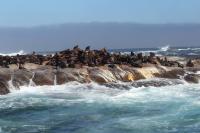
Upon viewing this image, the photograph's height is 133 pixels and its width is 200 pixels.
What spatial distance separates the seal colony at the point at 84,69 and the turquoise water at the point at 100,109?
0.51 m

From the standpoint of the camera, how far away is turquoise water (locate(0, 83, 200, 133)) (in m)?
12.7

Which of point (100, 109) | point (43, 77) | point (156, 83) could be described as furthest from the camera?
point (156, 83)

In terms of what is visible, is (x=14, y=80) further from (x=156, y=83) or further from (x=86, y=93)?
(x=156, y=83)

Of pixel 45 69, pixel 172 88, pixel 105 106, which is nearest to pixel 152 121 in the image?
pixel 105 106

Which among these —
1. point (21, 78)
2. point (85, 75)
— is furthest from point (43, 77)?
point (85, 75)

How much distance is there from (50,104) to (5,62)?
6.57 meters

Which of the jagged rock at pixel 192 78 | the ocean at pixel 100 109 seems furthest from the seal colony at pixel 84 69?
the ocean at pixel 100 109

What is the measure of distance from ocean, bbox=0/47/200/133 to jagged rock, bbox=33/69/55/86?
37cm

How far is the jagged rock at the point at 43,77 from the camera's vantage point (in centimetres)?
1994

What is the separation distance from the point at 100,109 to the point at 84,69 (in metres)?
5.81

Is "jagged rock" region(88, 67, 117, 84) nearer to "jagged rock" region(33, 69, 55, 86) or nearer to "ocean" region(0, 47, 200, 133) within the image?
"ocean" region(0, 47, 200, 133)

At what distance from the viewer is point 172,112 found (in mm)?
15000

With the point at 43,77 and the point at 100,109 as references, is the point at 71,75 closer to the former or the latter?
the point at 43,77

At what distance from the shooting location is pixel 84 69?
2119 centimetres
